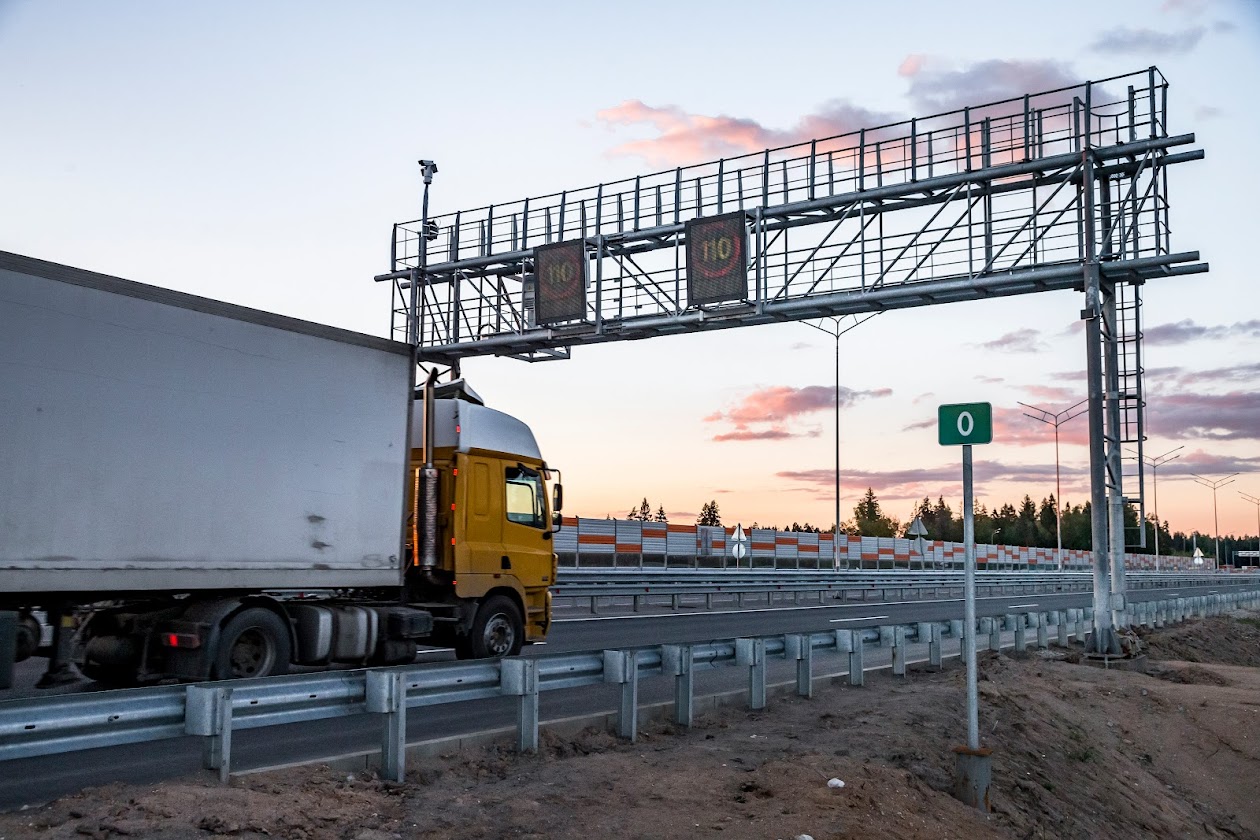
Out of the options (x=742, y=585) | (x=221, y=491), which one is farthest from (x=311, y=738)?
(x=742, y=585)

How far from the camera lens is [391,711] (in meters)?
7.48

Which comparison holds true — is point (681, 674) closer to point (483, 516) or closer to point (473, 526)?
point (473, 526)

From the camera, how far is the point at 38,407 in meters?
10.0

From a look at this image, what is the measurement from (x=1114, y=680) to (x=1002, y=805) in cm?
868

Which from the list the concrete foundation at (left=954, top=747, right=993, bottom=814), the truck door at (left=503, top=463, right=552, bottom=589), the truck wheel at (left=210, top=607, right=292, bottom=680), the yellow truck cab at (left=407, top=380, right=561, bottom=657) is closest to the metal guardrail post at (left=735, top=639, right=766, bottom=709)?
the concrete foundation at (left=954, top=747, right=993, bottom=814)

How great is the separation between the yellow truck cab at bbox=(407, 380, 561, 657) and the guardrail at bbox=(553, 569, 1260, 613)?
10.2m

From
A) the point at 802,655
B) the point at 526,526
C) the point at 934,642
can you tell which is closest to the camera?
the point at 802,655

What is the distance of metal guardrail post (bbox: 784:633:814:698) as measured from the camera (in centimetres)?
1194

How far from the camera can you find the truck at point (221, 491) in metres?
10.1

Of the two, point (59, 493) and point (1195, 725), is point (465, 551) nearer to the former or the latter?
point (59, 493)

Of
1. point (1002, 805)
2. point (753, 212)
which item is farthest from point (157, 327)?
point (753, 212)

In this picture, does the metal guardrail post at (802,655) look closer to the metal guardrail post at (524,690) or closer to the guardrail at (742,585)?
the metal guardrail post at (524,690)

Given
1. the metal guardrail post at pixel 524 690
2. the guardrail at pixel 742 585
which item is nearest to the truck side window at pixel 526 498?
the metal guardrail post at pixel 524 690

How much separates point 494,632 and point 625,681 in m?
6.00
